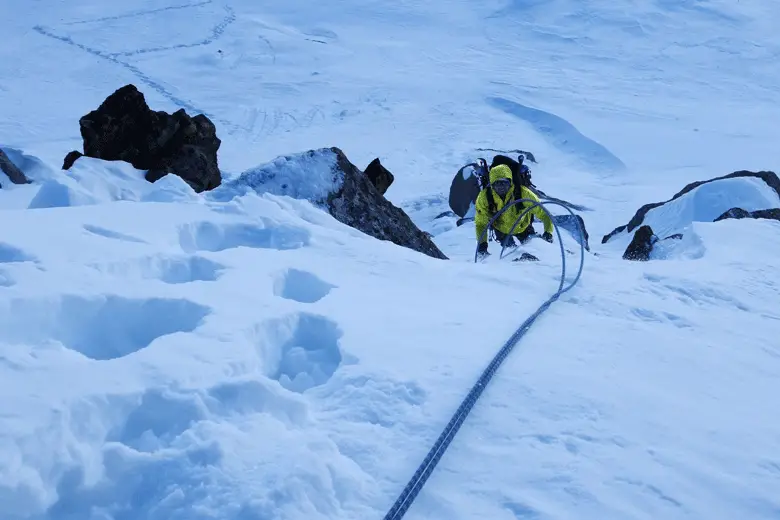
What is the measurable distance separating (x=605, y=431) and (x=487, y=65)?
64.5ft

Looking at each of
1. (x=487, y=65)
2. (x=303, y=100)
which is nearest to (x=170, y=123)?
(x=303, y=100)

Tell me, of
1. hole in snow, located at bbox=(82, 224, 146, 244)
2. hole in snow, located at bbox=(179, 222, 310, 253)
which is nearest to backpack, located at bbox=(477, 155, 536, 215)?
hole in snow, located at bbox=(179, 222, 310, 253)

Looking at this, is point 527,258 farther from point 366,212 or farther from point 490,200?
point 366,212

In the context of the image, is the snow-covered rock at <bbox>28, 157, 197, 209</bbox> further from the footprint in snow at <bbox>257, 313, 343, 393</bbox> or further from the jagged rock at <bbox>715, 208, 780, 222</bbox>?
the jagged rock at <bbox>715, 208, 780, 222</bbox>

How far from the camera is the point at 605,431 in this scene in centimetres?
258

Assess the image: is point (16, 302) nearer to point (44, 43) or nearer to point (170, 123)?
point (170, 123)

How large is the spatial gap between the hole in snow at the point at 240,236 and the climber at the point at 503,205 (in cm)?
181

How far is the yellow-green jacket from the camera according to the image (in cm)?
555

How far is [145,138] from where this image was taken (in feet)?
27.2

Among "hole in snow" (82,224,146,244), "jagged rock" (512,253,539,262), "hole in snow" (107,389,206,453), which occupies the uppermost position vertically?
"hole in snow" (82,224,146,244)

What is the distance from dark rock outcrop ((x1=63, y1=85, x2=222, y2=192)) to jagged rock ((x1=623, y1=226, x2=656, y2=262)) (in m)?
4.65

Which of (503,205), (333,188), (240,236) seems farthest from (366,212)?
(240,236)

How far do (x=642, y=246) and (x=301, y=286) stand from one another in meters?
4.59

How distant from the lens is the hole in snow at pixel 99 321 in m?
2.69
